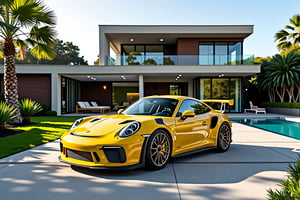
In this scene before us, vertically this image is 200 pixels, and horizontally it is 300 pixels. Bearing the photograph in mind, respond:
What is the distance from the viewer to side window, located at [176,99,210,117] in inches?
176

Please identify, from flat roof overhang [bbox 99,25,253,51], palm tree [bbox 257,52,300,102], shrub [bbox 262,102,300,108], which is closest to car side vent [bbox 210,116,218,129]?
flat roof overhang [bbox 99,25,253,51]

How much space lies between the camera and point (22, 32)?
397 inches

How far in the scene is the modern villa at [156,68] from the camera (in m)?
15.8

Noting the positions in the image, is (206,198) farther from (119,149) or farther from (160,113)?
(160,113)

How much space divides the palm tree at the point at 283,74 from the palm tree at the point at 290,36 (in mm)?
4037

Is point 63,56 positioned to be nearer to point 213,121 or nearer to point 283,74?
point 283,74

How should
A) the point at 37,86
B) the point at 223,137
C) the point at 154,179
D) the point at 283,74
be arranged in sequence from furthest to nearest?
the point at 283,74 < the point at 37,86 < the point at 223,137 < the point at 154,179

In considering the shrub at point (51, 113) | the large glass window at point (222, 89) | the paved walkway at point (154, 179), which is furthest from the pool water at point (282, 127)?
Answer: the shrub at point (51, 113)

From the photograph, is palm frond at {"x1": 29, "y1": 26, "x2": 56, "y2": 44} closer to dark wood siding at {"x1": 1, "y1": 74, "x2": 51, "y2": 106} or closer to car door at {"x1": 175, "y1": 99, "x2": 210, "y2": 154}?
dark wood siding at {"x1": 1, "y1": 74, "x2": 51, "y2": 106}

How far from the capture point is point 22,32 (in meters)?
10.1

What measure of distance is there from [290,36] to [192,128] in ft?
73.5

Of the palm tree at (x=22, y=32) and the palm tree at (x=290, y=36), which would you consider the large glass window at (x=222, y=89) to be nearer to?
the palm tree at (x=290, y=36)

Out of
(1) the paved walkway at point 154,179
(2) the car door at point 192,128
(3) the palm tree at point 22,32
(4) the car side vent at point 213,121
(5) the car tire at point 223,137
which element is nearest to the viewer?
(1) the paved walkway at point 154,179

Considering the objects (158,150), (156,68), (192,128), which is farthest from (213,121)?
(156,68)
